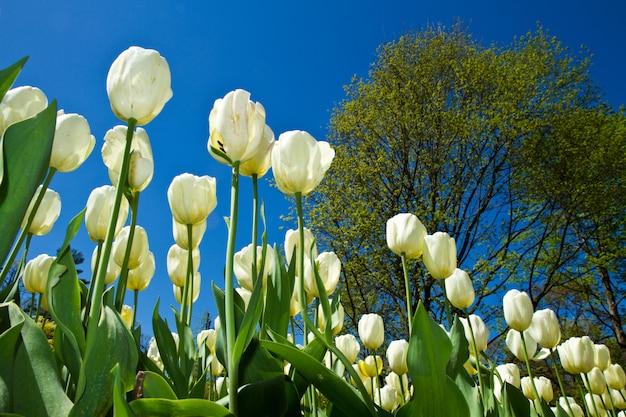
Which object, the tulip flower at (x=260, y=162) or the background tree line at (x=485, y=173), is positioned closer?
the tulip flower at (x=260, y=162)

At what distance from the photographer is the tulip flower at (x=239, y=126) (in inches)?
34.2

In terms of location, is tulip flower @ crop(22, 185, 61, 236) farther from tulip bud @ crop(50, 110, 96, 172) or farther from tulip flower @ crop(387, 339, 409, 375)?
tulip flower @ crop(387, 339, 409, 375)

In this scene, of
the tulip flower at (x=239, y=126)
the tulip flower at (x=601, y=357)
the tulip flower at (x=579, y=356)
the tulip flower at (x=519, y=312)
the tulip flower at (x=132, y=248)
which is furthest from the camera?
the tulip flower at (x=601, y=357)

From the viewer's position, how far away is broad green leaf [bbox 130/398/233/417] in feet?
1.99

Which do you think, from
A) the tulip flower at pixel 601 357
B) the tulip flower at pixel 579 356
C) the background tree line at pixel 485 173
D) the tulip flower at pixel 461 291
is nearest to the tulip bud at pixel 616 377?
the tulip flower at pixel 601 357

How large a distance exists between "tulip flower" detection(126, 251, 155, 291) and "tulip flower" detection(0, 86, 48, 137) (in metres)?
0.55

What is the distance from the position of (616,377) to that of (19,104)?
4.20 meters

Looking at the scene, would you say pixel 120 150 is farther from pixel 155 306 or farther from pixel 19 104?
pixel 155 306

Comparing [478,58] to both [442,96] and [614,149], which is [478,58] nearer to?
[442,96]

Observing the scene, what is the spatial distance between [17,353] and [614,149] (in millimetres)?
12916

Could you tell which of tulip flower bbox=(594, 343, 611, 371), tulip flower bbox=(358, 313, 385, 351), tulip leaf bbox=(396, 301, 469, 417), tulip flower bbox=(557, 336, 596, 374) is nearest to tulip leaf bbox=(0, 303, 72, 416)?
tulip leaf bbox=(396, 301, 469, 417)

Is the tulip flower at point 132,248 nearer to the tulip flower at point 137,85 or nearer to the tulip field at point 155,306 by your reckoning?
the tulip field at point 155,306

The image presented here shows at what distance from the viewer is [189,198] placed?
1.10m

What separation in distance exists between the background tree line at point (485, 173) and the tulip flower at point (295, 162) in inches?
386
